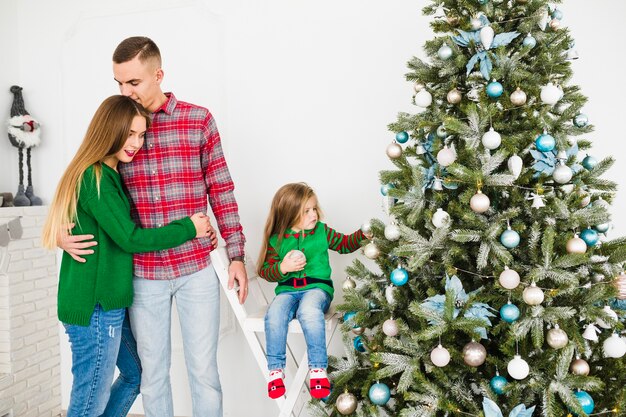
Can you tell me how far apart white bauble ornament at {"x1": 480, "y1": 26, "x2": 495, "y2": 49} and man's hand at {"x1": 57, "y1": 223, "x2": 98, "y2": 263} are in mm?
1443

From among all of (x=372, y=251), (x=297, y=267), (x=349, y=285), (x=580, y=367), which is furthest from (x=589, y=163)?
(x=297, y=267)

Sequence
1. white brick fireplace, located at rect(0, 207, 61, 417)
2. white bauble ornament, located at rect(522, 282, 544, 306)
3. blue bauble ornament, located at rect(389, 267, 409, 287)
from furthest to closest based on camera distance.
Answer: white brick fireplace, located at rect(0, 207, 61, 417), blue bauble ornament, located at rect(389, 267, 409, 287), white bauble ornament, located at rect(522, 282, 544, 306)

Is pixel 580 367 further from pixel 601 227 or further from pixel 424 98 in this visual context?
pixel 424 98

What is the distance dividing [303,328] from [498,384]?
2.33ft

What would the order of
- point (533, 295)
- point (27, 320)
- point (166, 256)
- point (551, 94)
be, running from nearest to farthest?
1. point (533, 295)
2. point (551, 94)
3. point (166, 256)
4. point (27, 320)

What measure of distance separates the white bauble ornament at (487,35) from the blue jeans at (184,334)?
4.20 feet

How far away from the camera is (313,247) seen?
2.19 meters

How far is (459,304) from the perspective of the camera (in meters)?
1.53

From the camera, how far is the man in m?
1.98

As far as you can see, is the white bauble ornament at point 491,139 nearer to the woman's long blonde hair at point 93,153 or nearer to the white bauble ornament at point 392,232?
the white bauble ornament at point 392,232

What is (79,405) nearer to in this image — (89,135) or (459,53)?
(89,135)

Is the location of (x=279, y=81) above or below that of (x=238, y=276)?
above

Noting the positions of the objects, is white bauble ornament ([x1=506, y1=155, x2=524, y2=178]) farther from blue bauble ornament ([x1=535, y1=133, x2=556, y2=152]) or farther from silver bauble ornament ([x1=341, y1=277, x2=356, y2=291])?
silver bauble ornament ([x1=341, y1=277, x2=356, y2=291])

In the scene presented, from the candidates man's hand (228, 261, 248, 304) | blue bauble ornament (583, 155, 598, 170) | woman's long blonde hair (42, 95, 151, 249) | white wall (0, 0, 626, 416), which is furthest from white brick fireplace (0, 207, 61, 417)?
blue bauble ornament (583, 155, 598, 170)
